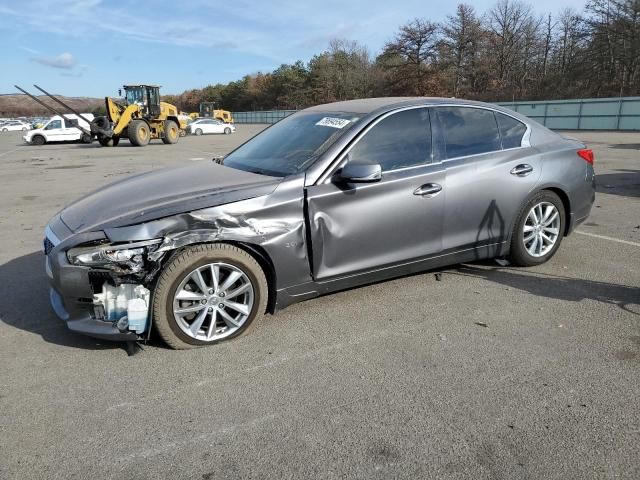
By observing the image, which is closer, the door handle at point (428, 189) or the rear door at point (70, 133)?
the door handle at point (428, 189)

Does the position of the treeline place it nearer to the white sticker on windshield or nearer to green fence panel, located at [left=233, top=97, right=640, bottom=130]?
green fence panel, located at [left=233, top=97, right=640, bottom=130]

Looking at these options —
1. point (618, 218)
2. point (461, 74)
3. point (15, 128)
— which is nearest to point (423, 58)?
point (461, 74)

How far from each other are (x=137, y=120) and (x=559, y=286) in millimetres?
25440

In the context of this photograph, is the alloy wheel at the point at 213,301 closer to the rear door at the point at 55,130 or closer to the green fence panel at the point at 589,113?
the green fence panel at the point at 589,113

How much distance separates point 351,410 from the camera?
8.80 ft

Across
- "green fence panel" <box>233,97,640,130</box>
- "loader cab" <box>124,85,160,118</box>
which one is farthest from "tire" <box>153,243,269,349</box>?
"loader cab" <box>124,85,160,118</box>

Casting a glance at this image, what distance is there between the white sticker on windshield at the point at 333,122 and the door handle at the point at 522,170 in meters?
1.61

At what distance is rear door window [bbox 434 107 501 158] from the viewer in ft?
14.0

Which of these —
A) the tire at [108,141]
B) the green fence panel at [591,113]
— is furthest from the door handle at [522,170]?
the green fence panel at [591,113]

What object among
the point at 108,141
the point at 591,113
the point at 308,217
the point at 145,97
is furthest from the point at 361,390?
the point at 591,113

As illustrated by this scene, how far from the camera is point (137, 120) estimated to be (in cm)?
2600

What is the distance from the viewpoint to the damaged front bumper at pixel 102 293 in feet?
10.4

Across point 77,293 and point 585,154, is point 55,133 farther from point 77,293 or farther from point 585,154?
point 585,154

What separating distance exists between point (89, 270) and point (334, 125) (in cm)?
214
